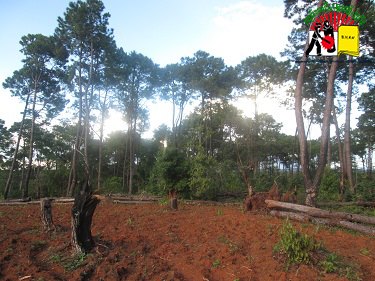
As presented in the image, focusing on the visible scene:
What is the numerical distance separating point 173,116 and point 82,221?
2464cm

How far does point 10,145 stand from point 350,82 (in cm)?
3538

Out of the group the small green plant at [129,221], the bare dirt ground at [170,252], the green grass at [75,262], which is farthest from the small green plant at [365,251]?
the small green plant at [129,221]

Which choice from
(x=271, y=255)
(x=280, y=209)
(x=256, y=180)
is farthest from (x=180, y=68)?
(x=271, y=255)

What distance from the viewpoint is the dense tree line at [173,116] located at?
15.4 m

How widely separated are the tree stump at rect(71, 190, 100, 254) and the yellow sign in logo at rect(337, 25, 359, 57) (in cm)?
777

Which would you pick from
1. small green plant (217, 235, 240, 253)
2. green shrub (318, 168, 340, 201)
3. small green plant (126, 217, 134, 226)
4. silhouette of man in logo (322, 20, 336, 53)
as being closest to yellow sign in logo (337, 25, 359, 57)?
silhouette of man in logo (322, 20, 336, 53)

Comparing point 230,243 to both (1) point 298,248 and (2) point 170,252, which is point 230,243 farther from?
(1) point 298,248

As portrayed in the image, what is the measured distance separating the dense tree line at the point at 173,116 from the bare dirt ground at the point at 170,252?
4.48 meters

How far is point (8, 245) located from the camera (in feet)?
20.9

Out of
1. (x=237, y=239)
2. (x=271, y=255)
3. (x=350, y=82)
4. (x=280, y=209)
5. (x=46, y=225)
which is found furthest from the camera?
(x=350, y=82)

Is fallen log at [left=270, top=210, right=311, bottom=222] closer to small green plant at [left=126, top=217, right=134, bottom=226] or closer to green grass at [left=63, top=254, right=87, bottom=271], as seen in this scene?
small green plant at [left=126, top=217, right=134, bottom=226]

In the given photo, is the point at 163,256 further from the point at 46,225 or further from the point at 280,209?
the point at 280,209

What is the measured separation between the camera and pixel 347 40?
8328 mm

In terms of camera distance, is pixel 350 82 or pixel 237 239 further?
pixel 350 82
